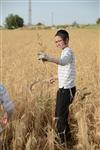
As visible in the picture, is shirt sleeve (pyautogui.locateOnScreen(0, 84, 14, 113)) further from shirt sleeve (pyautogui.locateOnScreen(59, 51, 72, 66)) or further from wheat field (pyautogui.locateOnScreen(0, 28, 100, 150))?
shirt sleeve (pyautogui.locateOnScreen(59, 51, 72, 66))

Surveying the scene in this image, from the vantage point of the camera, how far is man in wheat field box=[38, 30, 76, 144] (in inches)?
189

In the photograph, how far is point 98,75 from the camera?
680 cm

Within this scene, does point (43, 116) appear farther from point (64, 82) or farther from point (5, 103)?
point (5, 103)

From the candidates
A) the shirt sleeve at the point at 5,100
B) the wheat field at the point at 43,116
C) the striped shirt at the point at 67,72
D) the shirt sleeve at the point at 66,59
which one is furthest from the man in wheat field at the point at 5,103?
the striped shirt at the point at 67,72

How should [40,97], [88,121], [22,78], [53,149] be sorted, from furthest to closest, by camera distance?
[22,78] < [40,97] < [88,121] < [53,149]

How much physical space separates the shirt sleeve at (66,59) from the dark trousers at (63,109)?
33cm

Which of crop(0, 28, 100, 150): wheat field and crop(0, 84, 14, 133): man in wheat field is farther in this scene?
crop(0, 28, 100, 150): wheat field

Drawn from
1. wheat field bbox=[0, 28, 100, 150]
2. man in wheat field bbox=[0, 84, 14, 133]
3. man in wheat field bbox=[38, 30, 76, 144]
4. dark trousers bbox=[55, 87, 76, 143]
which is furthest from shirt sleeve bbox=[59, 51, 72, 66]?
man in wheat field bbox=[0, 84, 14, 133]

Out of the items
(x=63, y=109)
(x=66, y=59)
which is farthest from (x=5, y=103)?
(x=63, y=109)

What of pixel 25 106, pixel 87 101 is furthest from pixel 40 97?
pixel 87 101

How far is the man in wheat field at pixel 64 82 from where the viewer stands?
4.79m

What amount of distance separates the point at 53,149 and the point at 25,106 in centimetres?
109

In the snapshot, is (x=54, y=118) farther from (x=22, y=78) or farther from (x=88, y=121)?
(x=22, y=78)

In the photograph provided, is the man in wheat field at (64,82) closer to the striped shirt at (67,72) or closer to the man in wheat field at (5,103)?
the striped shirt at (67,72)
